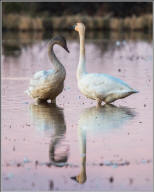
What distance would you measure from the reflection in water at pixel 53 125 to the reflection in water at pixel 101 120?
0.86ft

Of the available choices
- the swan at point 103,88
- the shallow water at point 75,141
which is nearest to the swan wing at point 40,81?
the shallow water at point 75,141

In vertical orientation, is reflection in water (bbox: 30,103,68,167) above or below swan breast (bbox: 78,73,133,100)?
below

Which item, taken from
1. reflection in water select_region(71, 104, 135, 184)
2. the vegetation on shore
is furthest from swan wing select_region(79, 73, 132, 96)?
the vegetation on shore

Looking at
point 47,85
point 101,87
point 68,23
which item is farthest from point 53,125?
point 68,23

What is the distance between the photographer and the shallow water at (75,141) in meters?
7.83

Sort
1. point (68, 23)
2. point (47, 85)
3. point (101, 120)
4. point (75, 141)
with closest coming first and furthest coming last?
point (75, 141) < point (101, 120) < point (47, 85) < point (68, 23)

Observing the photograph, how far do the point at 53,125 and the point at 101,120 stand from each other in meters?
0.81

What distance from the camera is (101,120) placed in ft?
38.0

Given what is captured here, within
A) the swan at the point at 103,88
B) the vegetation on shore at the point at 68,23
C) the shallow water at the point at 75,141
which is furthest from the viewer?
the vegetation on shore at the point at 68,23

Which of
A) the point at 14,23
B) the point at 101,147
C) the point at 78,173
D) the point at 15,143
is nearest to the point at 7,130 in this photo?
the point at 15,143

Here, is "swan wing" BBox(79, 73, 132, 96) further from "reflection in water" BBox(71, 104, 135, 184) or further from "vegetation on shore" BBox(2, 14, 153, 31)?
"vegetation on shore" BBox(2, 14, 153, 31)

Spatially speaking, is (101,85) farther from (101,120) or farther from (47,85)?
(101,120)

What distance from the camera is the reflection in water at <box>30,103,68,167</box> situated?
895 cm

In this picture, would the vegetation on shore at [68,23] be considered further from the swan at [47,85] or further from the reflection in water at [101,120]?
the reflection in water at [101,120]
